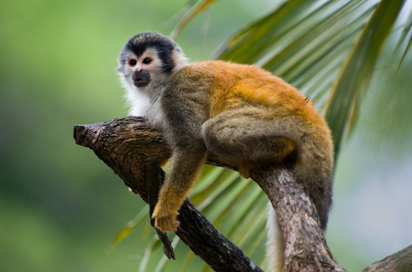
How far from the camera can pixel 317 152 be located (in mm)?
3098

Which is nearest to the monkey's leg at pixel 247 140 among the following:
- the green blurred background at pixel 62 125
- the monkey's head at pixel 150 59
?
the monkey's head at pixel 150 59

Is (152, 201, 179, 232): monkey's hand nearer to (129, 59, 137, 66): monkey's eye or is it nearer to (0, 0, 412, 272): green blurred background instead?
(129, 59, 137, 66): monkey's eye

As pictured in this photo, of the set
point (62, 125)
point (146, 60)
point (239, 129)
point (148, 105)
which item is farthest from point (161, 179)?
Result: point (62, 125)

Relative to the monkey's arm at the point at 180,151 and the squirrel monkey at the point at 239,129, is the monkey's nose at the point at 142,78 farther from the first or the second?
the monkey's arm at the point at 180,151

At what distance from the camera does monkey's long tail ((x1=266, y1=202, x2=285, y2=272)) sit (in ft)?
10.4

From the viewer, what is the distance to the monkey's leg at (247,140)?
10.2 ft

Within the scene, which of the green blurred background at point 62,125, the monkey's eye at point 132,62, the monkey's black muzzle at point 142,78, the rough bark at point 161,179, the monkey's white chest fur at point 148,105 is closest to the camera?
the rough bark at point 161,179

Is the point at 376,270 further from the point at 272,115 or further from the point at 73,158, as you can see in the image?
the point at 73,158

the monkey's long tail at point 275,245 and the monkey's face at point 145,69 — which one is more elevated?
the monkey's face at point 145,69

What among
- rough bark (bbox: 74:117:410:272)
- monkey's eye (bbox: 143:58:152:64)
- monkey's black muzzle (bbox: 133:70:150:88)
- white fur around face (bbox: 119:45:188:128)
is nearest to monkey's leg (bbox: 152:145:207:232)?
rough bark (bbox: 74:117:410:272)

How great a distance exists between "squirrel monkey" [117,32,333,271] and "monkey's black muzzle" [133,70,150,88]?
0.63 feet

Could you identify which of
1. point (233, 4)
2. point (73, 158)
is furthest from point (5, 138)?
point (233, 4)

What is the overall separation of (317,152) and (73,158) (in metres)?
5.93

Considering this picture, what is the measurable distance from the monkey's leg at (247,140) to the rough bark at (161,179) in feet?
0.31
